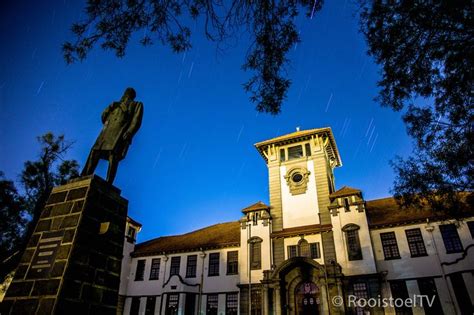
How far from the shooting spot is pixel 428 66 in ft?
31.4

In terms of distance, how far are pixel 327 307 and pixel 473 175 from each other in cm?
1311

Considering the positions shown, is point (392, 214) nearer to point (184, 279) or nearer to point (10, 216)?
point (184, 279)

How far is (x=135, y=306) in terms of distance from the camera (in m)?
28.0

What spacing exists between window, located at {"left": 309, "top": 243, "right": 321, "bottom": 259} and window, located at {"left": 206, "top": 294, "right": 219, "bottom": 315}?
9285 millimetres

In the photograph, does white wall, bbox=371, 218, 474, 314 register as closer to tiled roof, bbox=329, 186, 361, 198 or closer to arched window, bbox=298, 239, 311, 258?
tiled roof, bbox=329, 186, 361, 198

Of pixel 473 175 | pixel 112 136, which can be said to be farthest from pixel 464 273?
pixel 112 136

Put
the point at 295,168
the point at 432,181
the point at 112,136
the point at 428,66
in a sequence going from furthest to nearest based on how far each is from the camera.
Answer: the point at 295,168
the point at 432,181
the point at 428,66
the point at 112,136

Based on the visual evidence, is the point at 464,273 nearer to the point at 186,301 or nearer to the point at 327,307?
the point at 327,307

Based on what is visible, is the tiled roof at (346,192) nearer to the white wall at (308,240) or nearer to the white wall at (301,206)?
the white wall at (301,206)

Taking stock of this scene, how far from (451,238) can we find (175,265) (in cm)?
2311

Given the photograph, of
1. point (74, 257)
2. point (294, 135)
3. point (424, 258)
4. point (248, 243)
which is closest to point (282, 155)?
point (294, 135)

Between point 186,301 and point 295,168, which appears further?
point 295,168

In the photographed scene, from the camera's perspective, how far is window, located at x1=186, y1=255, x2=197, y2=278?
91.5ft

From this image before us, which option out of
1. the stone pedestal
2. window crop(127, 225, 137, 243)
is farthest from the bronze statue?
window crop(127, 225, 137, 243)
